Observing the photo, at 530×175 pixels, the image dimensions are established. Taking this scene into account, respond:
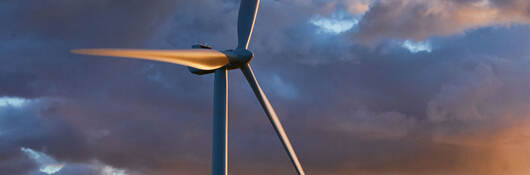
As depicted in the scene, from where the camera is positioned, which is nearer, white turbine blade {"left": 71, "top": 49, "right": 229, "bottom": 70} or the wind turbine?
white turbine blade {"left": 71, "top": 49, "right": 229, "bottom": 70}

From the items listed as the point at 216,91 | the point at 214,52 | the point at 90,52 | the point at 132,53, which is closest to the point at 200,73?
the point at 216,91

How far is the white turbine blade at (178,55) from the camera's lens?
82.3ft

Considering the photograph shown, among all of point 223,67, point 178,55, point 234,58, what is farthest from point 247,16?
point 178,55

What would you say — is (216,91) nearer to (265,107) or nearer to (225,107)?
(225,107)

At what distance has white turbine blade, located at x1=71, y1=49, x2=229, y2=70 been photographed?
2510 cm

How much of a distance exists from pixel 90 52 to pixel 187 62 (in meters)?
11.0

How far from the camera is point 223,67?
147 ft

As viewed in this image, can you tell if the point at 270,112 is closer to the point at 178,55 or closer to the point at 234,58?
the point at 234,58

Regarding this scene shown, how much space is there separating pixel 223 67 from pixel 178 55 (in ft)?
38.7

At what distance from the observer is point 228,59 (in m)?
43.8

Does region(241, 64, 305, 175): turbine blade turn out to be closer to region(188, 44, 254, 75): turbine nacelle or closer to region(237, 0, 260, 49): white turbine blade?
region(188, 44, 254, 75): turbine nacelle

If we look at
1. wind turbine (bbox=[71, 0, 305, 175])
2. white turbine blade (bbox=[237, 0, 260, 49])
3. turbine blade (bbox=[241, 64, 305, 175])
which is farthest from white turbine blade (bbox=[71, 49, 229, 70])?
white turbine blade (bbox=[237, 0, 260, 49])

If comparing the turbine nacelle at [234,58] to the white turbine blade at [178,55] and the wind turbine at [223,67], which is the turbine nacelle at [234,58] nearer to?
the wind turbine at [223,67]

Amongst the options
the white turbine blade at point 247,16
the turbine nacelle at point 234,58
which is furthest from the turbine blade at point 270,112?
the white turbine blade at point 247,16
